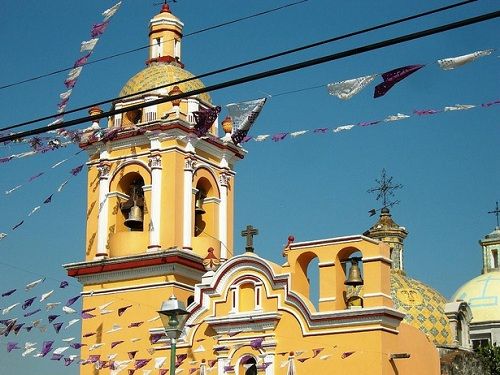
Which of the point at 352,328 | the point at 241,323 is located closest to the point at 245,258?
the point at 241,323

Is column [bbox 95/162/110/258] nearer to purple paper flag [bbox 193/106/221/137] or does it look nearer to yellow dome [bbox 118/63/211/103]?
yellow dome [bbox 118/63/211/103]

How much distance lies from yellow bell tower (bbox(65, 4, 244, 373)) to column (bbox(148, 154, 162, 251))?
2 centimetres

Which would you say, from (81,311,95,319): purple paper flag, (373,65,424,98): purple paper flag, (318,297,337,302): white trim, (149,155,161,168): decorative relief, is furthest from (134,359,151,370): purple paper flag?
(373,65,424,98): purple paper flag

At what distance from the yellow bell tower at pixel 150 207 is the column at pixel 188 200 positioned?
22mm

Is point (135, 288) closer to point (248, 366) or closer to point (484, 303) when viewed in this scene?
point (248, 366)

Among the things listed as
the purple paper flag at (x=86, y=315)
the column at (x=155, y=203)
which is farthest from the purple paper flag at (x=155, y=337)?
the column at (x=155, y=203)

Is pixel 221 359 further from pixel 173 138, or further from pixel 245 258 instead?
pixel 173 138

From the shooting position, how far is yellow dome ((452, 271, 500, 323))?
1414 inches

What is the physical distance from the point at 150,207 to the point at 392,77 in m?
13.0

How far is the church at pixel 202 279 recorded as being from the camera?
66.9 feet

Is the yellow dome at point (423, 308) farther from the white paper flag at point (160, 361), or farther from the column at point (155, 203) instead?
the white paper flag at point (160, 361)

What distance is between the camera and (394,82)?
11727 mm

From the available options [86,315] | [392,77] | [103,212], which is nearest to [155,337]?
[86,315]

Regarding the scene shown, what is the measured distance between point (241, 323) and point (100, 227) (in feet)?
16.0
